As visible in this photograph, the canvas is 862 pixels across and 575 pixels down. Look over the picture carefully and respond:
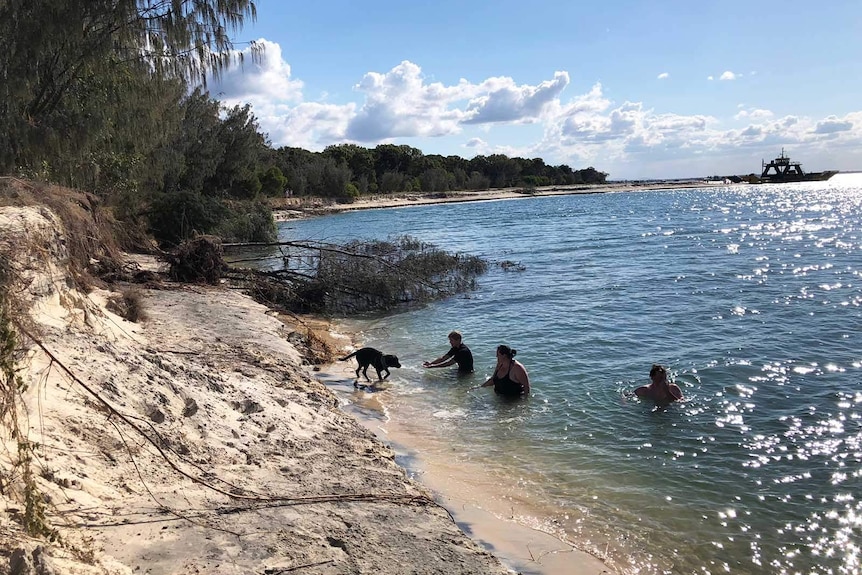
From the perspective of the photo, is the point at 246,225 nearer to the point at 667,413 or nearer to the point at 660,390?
the point at 660,390

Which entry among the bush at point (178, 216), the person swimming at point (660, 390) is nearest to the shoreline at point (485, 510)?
the person swimming at point (660, 390)

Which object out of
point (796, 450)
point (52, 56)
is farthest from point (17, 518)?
point (52, 56)

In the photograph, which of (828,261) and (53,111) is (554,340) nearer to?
(53,111)

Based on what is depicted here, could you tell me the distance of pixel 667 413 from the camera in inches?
343

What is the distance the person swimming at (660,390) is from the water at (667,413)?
0.65 feet

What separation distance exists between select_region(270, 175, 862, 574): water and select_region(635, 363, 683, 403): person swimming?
0.65ft

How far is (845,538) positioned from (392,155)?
111m

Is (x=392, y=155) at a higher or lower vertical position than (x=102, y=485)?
higher

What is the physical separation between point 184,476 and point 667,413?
6.64m

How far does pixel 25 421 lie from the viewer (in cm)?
416

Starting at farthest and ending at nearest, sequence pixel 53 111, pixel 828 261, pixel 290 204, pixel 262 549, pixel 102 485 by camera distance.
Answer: pixel 290 204, pixel 828 261, pixel 53 111, pixel 102 485, pixel 262 549

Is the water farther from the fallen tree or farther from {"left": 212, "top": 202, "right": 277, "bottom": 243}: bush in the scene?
{"left": 212, "top": 202, "right": 277, "bottom": 243}: bush

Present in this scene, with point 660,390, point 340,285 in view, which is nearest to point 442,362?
point 660,390

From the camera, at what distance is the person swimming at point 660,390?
9125mm
